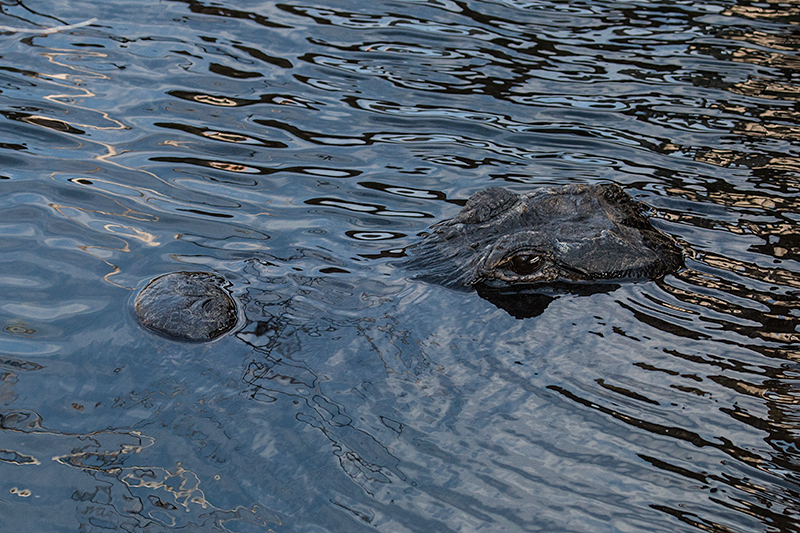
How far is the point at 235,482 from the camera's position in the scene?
133 inches

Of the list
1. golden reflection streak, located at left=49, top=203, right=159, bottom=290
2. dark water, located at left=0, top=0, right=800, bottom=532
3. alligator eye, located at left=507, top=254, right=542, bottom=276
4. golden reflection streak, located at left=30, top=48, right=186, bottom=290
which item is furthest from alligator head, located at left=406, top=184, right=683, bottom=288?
golden reflection streak, located at left=30, top=48, right=186, bottom=290

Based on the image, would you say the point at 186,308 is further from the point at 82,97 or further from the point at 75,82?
the point at 75,82

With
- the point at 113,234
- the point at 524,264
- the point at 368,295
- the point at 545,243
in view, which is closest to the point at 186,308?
the point at 368,295

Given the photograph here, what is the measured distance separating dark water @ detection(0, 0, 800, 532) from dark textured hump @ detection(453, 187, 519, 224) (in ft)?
1.59

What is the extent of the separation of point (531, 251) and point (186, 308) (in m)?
2.17

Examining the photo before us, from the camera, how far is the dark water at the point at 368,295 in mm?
3404

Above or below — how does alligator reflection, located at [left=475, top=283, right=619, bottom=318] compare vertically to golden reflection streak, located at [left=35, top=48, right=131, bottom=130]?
below

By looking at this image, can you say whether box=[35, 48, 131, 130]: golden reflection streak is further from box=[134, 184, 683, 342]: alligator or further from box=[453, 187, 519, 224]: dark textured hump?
box=[453, 187, 519, 224]: dark textured hump

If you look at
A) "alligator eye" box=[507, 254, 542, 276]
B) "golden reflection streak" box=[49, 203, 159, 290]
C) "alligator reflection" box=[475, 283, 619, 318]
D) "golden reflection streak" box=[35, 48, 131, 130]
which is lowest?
"golden reflection streak" box=[49, 203, 159, 290]

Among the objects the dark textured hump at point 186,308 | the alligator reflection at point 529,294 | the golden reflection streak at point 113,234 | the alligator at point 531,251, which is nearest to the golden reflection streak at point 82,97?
the golden reflection streak at point 113,234

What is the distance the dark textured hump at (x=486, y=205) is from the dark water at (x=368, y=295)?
0.48 meters

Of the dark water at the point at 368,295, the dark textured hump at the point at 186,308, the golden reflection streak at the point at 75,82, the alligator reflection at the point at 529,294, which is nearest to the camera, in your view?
the dark water at the point at 368,295

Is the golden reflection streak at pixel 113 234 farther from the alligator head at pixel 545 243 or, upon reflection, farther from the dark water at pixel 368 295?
the alligator head at pixel 545 243

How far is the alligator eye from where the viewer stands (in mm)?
4887
